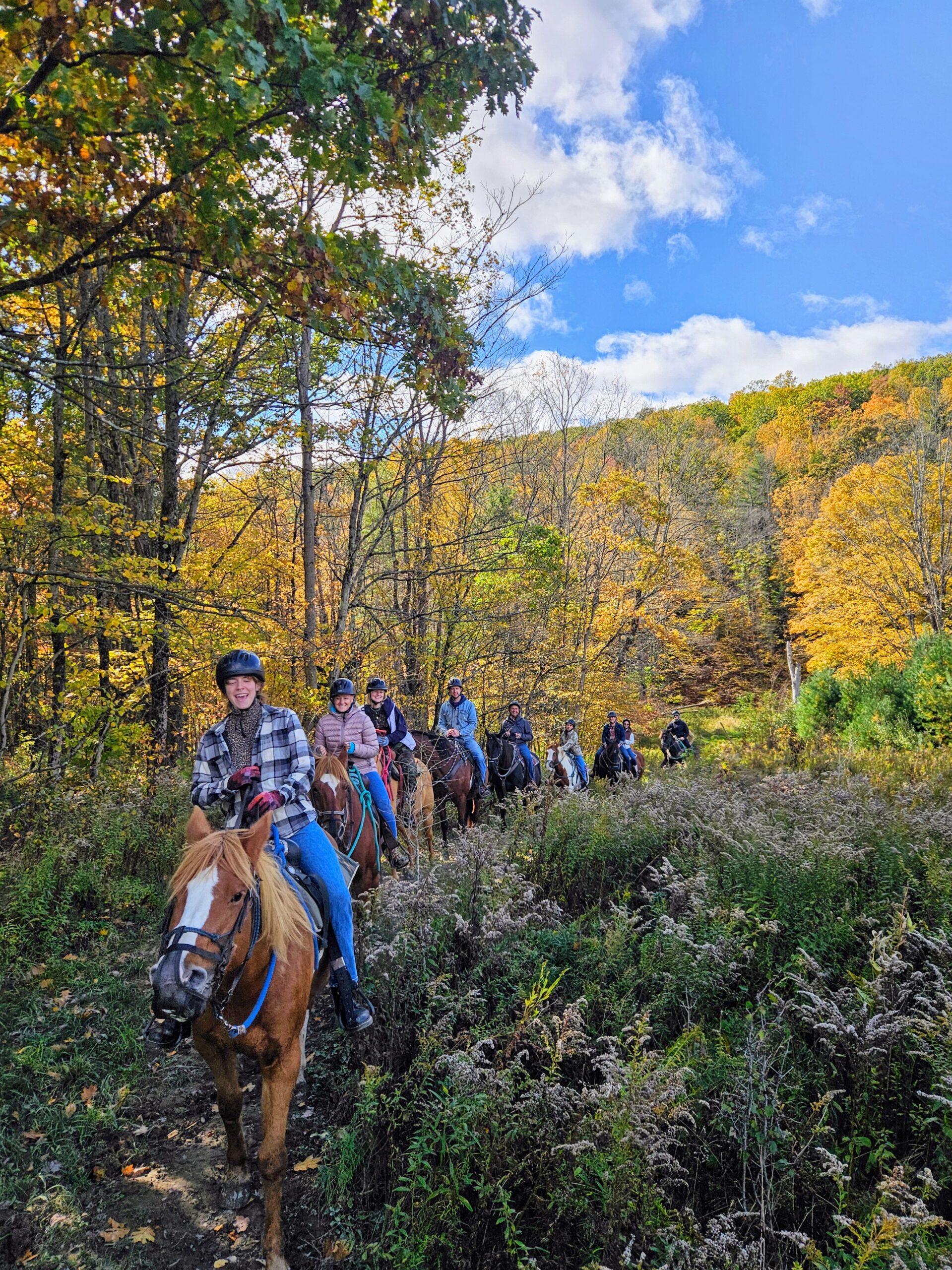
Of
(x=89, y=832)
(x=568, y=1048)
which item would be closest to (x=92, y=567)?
(x=89, y=832)

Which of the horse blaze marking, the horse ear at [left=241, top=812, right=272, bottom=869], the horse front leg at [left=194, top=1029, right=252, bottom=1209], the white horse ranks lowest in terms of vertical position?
the white horse

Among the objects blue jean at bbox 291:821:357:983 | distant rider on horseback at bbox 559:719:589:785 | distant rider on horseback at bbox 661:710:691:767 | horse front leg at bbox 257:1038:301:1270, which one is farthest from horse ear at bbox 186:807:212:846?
Answer: distant rider on horseback at bbox 661:710:691:767

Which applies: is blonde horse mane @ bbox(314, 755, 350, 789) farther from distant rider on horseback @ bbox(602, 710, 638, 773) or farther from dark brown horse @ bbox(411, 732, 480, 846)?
distant rider on horseback @ bbox(602, 710, 638, 773)

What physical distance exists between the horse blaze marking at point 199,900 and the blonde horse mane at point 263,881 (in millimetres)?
37

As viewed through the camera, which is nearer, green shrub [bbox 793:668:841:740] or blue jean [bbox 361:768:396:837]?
blue jean [bbox 361:768:396:837]

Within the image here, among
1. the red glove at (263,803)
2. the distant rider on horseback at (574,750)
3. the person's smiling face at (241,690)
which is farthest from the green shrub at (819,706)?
the red glove at (263,803)

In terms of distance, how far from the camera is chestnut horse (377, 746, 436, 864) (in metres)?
7.83

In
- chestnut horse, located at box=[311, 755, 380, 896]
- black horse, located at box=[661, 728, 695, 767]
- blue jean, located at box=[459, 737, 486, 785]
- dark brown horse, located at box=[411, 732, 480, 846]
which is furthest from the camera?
black horse, located at box=[661, 728, 695, 767]

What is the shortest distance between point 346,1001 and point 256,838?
67.1 inches

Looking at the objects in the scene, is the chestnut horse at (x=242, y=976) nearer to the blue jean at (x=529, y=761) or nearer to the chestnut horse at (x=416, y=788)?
the chestnut horse at (x=416, y=788)

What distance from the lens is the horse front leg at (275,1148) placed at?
302 centimetres

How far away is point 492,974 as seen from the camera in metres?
4.51

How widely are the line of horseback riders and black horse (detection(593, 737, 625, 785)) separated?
171 cm

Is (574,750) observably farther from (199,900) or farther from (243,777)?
(199,900)
